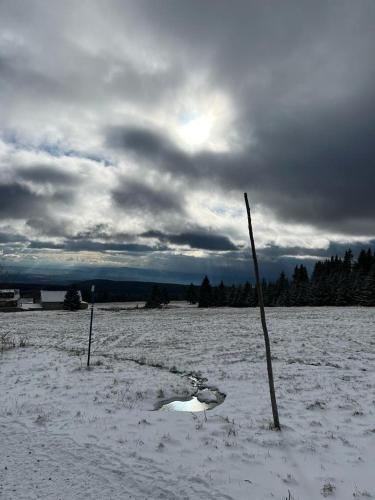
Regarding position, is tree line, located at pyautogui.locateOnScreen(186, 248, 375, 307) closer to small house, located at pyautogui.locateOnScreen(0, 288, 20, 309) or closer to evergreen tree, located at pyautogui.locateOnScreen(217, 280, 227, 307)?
evergreen tree, located at pyautogui.locateOnScreen(217, 280, 227, 307)

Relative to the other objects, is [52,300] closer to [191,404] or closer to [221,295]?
[221,295]

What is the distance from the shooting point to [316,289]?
7450cm

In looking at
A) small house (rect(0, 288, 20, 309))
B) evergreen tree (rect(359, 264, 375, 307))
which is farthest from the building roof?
evergreen tree (rect(359, 264, 375, 307))

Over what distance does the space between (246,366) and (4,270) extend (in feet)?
268

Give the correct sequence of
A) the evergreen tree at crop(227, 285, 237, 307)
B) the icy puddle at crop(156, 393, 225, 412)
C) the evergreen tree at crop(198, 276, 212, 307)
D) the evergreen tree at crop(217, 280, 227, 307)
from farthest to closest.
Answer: the evergreen tree at crop(217, 280, 227, 307) → the evergreen tree at crop(198, 276, 212, 307) → the evergreen tree at crop(227, 285, 237, 307) → the icy puddle at crop(156, 393, 225, 412)

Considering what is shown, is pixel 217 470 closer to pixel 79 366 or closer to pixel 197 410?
pixel 197 410

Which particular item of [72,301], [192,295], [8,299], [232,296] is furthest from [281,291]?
[8,299]

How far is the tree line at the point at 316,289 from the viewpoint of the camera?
223 feet

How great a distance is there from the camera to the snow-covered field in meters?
6.85

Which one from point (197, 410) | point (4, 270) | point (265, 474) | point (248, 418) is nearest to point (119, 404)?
point (197, 410)

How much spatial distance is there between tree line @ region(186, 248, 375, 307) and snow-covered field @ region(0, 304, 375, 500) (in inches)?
2137

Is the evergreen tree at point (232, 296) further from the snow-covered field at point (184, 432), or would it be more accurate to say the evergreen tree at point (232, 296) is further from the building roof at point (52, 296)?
the snow-covered field at point (184, 432)

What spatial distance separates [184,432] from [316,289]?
2792 inches

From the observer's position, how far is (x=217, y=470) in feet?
24.4
